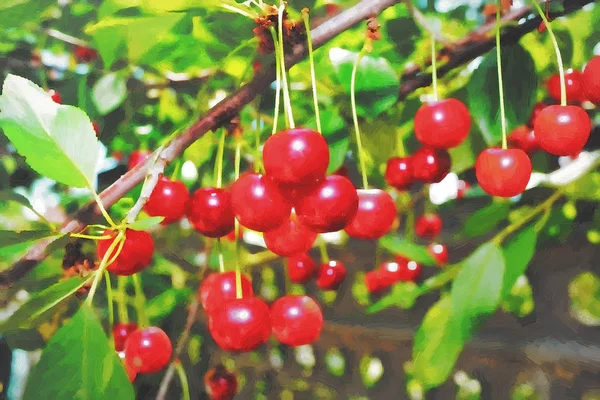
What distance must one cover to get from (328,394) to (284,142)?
53.6 inches

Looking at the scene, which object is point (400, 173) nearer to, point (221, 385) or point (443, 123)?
point (443, 123)

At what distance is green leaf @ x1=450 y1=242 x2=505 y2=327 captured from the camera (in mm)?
541

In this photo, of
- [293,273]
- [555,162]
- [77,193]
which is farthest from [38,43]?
[555,162]

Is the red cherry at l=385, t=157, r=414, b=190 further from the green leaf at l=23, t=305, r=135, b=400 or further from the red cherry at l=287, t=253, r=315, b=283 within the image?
the green leaf at l=23, t=305, r=135, b=400

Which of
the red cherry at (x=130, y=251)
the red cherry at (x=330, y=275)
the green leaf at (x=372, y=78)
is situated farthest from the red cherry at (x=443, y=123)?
the red cherry at (x=330, y=275)

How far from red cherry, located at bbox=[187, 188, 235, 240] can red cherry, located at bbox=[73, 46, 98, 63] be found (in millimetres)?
477

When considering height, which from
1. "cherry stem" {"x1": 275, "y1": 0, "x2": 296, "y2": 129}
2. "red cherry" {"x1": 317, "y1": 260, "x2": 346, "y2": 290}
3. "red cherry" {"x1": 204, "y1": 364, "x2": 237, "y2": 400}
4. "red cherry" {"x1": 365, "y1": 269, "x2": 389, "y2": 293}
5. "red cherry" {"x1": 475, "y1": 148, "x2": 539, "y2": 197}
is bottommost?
"red cherry" {"x1": 204, "y1": 364, "x2": 237, "y2": 400}

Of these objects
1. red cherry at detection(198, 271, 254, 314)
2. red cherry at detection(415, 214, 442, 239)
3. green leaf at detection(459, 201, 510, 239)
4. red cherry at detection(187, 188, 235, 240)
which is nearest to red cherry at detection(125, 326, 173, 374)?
red cherry at detection(198, 271, 254, 314)

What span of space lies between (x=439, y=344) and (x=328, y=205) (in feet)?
0.94

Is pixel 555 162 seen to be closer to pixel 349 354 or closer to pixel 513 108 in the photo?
pixel 513 108

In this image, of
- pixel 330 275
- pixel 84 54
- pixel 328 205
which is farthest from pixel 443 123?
pixel 84 54

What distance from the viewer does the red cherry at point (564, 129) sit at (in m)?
0.43

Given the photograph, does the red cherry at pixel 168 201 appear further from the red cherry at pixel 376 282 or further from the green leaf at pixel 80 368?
the red cherry at pixel 376 282

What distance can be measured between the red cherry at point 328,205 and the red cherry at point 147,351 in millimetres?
270
